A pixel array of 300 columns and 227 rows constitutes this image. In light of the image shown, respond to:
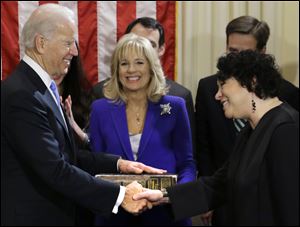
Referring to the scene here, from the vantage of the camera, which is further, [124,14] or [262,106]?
[124,14]

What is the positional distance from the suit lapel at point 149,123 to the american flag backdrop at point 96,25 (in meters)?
1.00

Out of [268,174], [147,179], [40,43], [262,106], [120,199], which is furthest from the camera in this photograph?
[147,179]

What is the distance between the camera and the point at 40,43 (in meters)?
2.30

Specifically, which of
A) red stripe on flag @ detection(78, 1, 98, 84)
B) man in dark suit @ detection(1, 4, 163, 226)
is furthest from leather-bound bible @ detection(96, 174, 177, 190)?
red stripe on flag @ detection(78, 1, 98, 84)

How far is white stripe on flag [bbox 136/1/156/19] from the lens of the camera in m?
3.81

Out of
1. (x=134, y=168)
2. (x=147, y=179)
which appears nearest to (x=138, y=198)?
(x=147, y=179)

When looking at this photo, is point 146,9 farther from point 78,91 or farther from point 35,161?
point 35,161

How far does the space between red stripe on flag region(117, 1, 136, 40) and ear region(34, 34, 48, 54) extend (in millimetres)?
1554

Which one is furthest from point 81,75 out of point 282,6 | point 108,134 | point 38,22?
point 282,6

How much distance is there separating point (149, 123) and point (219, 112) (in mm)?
482

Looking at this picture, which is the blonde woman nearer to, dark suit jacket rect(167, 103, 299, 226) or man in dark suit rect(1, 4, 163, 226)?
man in dark suit rect(1, 4, 163, 226)

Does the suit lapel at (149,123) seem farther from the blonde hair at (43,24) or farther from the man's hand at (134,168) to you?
the blonde hair at (43,24)

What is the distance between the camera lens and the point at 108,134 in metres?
2.86

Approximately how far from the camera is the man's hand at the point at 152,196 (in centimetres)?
249
